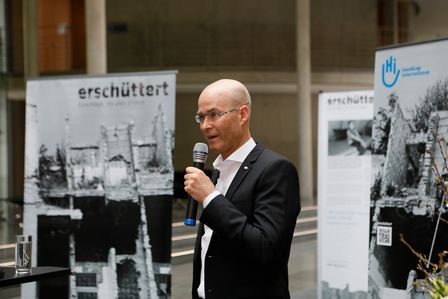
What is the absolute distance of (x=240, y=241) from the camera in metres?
2.30

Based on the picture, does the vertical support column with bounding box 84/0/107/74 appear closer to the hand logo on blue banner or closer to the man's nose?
the hand logo on blue banner

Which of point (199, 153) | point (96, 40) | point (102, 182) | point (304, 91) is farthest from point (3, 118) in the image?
point (199, 153)

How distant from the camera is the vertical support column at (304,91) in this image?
18703 millimetres

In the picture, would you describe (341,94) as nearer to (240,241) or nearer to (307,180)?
(240,241)

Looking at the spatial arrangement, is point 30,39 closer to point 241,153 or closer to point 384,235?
point 384,235

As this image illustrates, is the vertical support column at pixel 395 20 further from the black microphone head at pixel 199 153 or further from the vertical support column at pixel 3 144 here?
the black microphone head at pixel 199 153

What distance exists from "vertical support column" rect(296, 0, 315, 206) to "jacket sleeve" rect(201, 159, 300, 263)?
15919 millimetres

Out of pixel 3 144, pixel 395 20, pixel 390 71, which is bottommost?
pixel 3 144

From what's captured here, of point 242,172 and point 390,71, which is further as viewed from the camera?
point 390,71

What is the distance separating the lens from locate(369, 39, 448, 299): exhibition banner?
4.34 meters

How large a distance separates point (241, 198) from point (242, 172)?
10 centimetres

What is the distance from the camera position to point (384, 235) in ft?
15.2

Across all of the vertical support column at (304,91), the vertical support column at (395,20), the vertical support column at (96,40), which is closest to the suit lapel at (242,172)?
the vertical support column at (96,40)

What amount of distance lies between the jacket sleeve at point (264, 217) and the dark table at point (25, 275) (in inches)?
68.5
